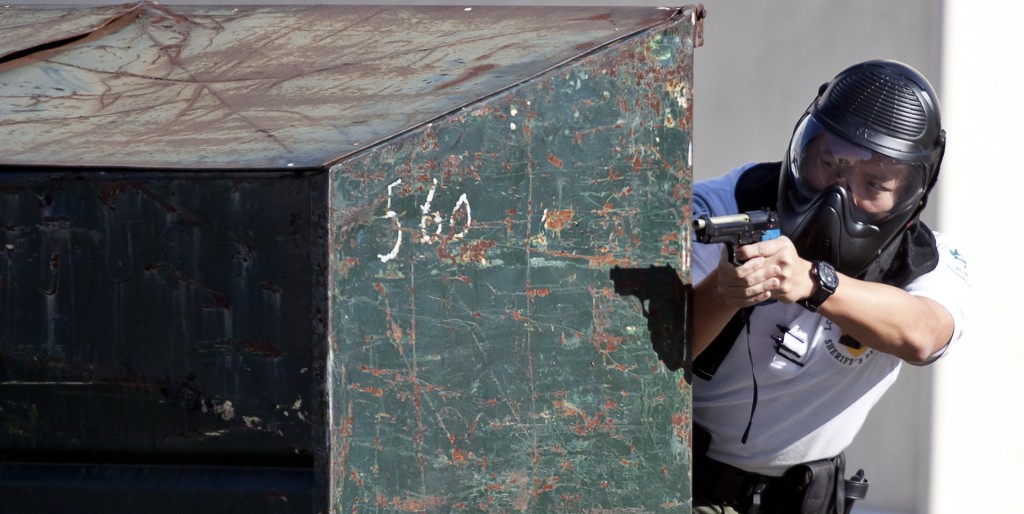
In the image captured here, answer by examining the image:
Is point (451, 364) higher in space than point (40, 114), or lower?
lower

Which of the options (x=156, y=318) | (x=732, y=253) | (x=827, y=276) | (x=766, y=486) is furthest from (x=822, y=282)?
(x=156, y=318)

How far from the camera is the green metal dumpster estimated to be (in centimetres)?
164

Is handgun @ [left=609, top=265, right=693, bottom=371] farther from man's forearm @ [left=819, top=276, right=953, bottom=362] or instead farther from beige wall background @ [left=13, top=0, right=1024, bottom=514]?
beige wall background @ [left=13, top=0, right=1024, bottom=514]

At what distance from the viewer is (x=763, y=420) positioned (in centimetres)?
222

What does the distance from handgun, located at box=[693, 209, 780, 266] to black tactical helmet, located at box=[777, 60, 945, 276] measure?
0.30 metres

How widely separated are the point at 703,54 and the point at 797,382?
179 centimetres

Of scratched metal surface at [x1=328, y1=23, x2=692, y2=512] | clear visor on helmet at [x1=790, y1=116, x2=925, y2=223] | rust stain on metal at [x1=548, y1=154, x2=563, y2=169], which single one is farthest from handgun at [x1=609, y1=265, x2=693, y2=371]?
clear visor on helmet at [x1=790, y1=116, x2=925, y2=223]

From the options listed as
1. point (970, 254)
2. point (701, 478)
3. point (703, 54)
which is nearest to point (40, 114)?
point (701, 478)

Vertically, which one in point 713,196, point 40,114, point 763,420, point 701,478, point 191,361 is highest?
point 40,114

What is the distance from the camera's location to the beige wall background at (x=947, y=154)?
344 cm

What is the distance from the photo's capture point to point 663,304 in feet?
5.76

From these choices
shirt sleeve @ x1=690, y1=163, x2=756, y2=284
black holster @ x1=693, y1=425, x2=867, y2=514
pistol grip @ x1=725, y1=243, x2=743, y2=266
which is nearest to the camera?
pistol grip @ x1=725, y1=243, x2=743, y2=266

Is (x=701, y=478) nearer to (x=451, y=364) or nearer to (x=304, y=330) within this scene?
(x=451, y=364)

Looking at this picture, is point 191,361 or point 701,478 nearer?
point 191,361
